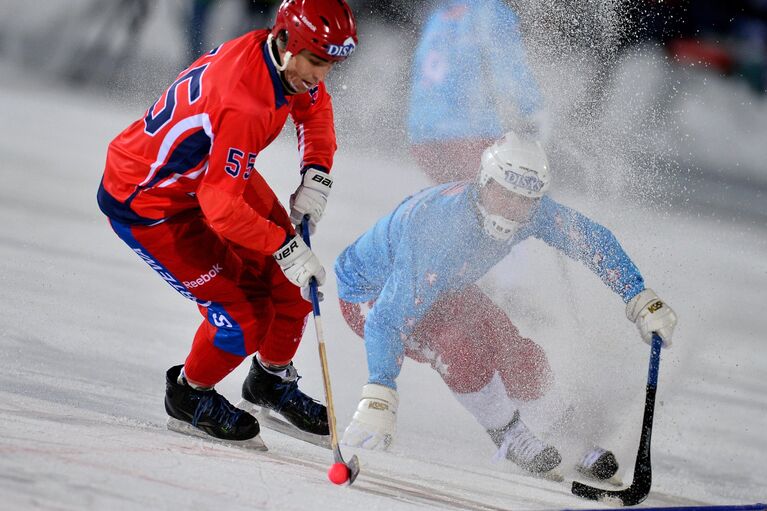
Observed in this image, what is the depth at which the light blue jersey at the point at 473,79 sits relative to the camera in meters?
4.76

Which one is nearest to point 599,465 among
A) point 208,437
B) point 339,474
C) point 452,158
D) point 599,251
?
point 599,251

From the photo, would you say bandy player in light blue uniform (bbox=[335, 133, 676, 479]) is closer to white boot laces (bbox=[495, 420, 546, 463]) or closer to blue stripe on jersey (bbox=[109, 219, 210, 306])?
white boot laces (bbox=[495, 420, 546, 463])

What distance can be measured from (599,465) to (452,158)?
1.82m

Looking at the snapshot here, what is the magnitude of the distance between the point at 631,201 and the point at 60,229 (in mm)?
3428

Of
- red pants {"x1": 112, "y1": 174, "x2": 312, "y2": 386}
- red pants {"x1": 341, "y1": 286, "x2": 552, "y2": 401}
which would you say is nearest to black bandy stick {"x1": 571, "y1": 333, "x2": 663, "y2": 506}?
red pants {"x1": 341, "y1": 286, "x2": 552, "y2": 401}

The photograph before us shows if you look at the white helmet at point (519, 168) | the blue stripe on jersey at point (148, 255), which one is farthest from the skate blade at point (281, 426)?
the white helmet at point (519, 168)

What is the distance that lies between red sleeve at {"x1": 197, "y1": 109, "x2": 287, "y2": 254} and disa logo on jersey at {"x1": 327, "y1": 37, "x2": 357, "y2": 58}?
25cm

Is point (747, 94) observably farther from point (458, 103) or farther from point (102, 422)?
point (102, 422)

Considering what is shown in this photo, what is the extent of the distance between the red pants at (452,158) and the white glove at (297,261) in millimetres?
1543

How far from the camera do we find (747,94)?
28.2ft

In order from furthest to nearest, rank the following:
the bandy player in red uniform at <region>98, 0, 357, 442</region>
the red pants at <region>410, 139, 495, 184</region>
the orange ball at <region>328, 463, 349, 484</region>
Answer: the red pants at <region>410, 139, 495, 184</region> → the bandy player in red uniform at <region>98, 0, 357, 442</region> → the orange ball at <region>328, 463, 349, 484</region>

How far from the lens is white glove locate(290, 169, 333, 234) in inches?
114

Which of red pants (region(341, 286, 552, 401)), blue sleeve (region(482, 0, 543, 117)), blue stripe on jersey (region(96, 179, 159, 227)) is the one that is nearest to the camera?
blue stripe on jersey (region(96, 179, 159, 227))

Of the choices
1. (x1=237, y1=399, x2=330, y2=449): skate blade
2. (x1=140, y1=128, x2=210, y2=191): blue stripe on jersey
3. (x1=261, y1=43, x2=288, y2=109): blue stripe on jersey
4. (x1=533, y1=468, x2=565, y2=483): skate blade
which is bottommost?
(x1=237, y1=399, x2=330, y2=449): skate blade
